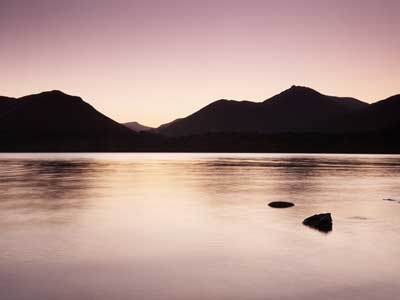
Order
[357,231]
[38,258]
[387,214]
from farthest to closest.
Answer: [387,214]
[357,231]
[38,258]

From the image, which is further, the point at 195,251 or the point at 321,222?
the point at 321,222

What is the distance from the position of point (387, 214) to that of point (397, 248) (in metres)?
10.1

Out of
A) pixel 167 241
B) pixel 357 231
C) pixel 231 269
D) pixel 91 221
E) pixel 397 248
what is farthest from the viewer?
pixel 91 221

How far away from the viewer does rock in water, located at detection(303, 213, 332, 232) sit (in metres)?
21.4

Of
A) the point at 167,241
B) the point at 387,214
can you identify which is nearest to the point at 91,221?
the point at 167,241

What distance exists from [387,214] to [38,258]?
2126 cm

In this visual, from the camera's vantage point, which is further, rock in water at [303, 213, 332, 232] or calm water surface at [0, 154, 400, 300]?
rock in water at [303, 213, 332, 232]

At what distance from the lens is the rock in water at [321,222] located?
21.4 meters

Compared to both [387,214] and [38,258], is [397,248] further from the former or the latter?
[38,258]

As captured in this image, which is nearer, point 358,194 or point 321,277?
point 321,277

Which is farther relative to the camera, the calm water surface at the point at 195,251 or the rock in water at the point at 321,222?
the rock in water at the point at 321,222

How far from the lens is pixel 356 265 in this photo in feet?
48.8

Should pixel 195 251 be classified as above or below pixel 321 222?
below

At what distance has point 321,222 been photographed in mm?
21844
